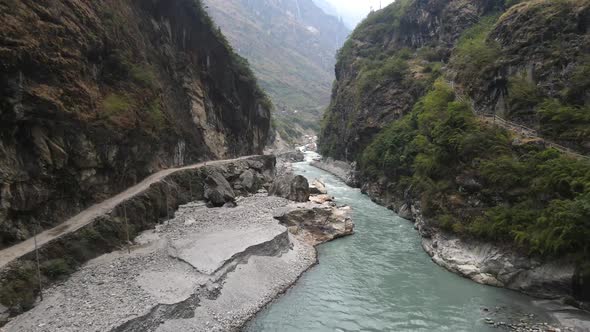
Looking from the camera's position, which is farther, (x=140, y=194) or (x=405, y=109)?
(x=405, y=109)

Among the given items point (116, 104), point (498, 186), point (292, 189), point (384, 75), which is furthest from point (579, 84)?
point (384, 75)

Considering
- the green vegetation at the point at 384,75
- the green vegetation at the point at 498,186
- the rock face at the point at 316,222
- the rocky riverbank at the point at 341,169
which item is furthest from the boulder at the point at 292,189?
the green vegetation at the point at 384,75

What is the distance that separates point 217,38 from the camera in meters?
45.9

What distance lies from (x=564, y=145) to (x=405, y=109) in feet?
93.0

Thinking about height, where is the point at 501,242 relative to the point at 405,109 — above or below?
below

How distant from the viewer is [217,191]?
3222 cm

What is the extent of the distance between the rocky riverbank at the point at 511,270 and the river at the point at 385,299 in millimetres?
553

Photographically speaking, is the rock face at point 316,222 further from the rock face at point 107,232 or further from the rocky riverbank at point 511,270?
the rocky riverbank at point 511,270

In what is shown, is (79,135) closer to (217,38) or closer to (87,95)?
(87,95)

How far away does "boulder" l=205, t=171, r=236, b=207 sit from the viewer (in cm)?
3177

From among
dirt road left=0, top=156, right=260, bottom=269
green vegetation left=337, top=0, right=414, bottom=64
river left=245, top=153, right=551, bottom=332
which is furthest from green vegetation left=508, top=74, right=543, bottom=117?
green vegetation left=337, top=0, right=414, bottom=64

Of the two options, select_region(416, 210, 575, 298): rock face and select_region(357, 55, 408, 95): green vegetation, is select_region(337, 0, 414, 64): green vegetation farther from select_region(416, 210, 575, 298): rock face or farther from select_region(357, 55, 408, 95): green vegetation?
select_region(416, 210, 575, 298): rock face

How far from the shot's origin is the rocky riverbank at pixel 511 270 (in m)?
16.4

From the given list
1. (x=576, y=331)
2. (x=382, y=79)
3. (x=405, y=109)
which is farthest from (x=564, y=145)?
(x=382, y=79)
